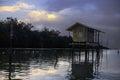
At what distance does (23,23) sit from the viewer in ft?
287

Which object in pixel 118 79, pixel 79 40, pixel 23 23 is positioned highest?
pixel 23 23

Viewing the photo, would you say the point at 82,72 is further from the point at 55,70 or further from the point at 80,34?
the point at 80,34

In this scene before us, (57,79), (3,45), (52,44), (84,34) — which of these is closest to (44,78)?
(57,79)

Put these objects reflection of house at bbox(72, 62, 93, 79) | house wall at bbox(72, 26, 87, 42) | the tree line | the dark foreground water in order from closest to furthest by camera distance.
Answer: the dark foreground water
reflection of house at bbox(72, 62, 93, 79)
house wall at bbox(72, 26, 87, 42)
the tree line

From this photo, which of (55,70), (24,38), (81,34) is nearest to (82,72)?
(55,70)

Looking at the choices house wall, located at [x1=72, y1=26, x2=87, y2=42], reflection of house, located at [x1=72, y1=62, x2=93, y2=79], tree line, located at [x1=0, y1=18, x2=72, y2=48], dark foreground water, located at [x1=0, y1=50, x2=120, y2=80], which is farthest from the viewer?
tree line, located at [x1=0, y1=18, x2=72, y2=48]

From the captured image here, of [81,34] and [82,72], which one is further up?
[81,34]

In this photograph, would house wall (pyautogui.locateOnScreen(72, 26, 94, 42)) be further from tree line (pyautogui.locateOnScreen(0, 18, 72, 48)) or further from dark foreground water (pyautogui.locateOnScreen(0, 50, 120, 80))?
tree line (pyautogui.locateOnScreen(0, 18, 72, 48))

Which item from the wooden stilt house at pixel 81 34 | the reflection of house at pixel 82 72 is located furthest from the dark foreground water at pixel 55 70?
the wooden stilt house at pixel 81 34

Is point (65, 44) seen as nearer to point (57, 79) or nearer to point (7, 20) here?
point (7, 20)

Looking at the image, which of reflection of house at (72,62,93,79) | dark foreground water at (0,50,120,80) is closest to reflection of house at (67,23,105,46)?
dark foreground water at (0,50,120,80)

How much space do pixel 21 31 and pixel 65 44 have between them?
13.9 m

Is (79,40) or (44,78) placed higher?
(79,40)

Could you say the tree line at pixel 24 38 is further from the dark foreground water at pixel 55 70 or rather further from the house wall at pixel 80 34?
the dark foreground water at pixel 55 70
